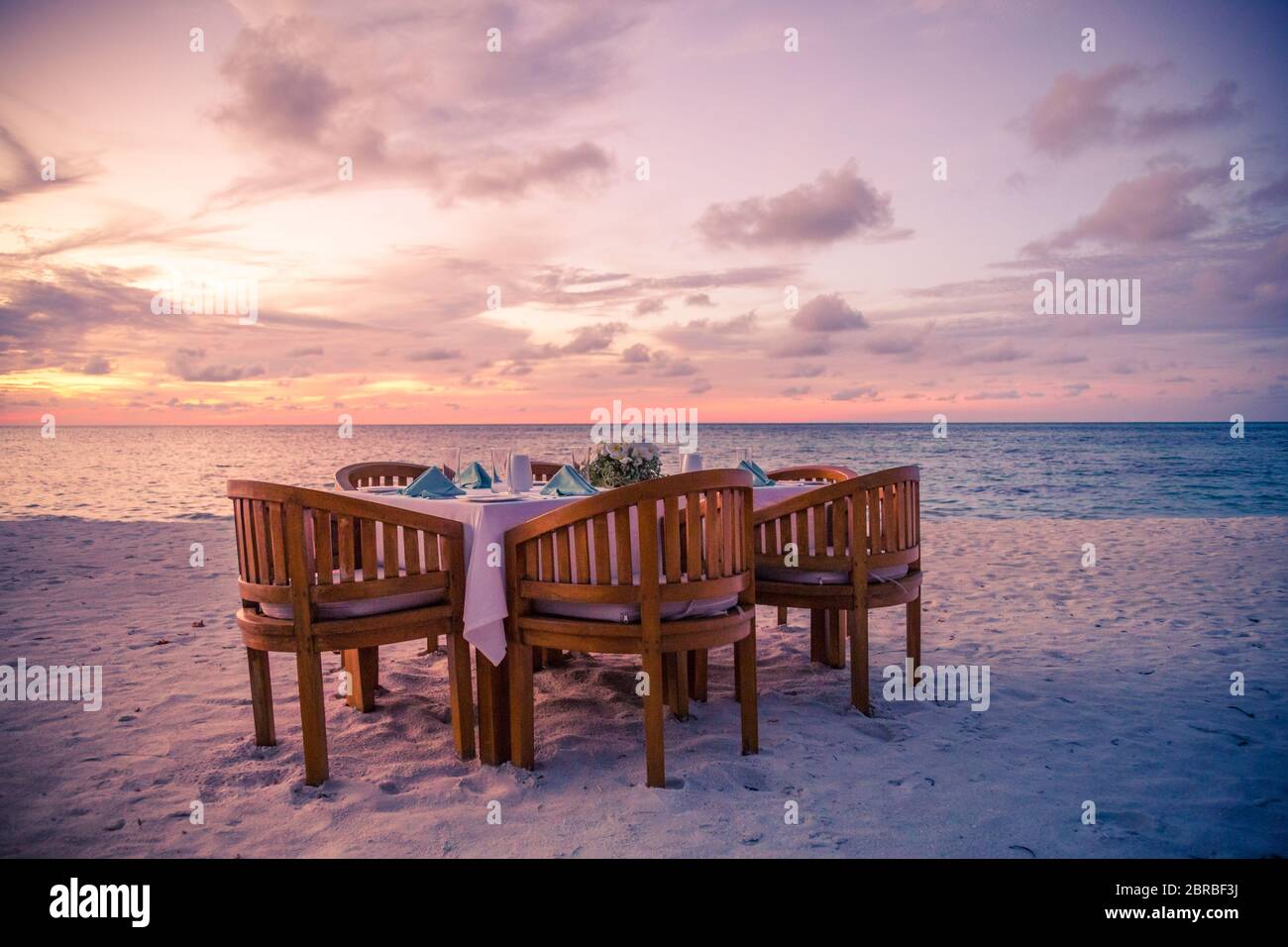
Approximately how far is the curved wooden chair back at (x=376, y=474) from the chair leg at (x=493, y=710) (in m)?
1.93

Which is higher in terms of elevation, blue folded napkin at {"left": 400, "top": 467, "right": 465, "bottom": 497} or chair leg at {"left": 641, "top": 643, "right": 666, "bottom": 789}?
blue folded napkin at {"left": 400, "top": 467, "right": 465, "bottom": 497}

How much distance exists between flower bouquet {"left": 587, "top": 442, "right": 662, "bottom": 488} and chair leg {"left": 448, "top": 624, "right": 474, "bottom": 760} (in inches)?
39.0

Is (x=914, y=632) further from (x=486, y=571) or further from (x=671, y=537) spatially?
(x=486, y=571)

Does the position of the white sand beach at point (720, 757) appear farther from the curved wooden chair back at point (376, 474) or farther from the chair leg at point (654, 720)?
the curved wooden chair back at point (376, 474)

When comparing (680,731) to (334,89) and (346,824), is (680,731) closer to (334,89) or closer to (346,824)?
(346,824)

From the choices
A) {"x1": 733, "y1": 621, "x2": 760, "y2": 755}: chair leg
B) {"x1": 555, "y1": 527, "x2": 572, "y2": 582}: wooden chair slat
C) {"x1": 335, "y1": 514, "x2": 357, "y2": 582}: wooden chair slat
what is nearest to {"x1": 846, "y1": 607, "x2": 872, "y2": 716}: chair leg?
{"x1": 733, "y1": 621, "x2": 760, "y2": 755}: chair leg

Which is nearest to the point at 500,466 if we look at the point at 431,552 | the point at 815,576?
the point at 431,552

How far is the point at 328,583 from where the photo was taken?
2.62m

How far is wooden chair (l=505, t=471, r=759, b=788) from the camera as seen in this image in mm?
2537

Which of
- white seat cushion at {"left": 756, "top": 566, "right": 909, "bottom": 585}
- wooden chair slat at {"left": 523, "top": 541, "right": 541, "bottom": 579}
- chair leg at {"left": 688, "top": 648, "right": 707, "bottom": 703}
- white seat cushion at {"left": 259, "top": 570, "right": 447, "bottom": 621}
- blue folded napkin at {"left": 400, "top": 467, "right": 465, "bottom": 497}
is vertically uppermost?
blue folded napkin at {"left": 400, "top": 467, "right": 465, "bottom": 497}

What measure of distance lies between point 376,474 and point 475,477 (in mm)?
1467

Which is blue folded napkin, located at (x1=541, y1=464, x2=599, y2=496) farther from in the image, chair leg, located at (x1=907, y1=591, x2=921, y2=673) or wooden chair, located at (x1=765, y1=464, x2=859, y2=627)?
wooden chair, located at (x1=765, y1=464, x2=859, y2=627)

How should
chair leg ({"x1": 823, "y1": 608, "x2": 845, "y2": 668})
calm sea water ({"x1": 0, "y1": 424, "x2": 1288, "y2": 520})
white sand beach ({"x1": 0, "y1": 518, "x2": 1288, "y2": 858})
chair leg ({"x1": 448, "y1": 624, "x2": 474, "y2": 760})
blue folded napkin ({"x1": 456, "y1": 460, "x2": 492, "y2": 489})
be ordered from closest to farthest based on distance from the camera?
white sand beach ({"x1": 0, "y1": 518, "x2": 1288, "y2": 858}) < chair leg ({"x1": 448, "y1": 624, "x2": 474, "y2": 760}) < blue folded napkin ({"x1": 456, "y1": 460, "x2": 492, "y2": 489}) < chair leg ({"x1": 823, "y1": 608, "x2": 845, "y2": 668}) < calm sea water ({"x1": 0, "y1": 424, "x2": 1288, "y2": 520})
